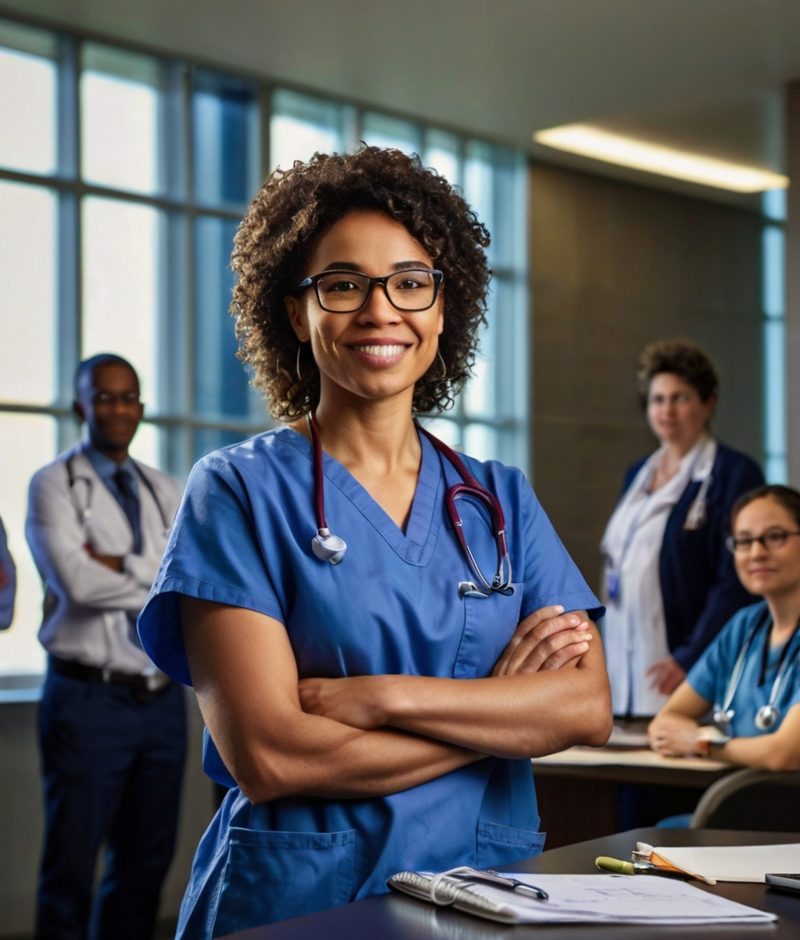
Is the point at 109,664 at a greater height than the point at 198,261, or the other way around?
the point at 198,261

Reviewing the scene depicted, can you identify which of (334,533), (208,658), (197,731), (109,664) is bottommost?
(197,731)

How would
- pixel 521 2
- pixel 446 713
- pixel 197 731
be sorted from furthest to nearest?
pixel 197 731
pixel 521 2
pixel 446 713

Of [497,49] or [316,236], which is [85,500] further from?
[316,236]

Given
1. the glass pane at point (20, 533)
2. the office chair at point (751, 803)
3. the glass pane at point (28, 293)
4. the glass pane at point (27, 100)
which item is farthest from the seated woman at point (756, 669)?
the glass pane at point (27, 100)

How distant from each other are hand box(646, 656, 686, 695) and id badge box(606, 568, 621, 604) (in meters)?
0.39

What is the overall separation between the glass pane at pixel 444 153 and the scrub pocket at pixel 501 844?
5027 mm

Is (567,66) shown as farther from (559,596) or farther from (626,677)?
(559,596)

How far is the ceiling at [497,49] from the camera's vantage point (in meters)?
4.91

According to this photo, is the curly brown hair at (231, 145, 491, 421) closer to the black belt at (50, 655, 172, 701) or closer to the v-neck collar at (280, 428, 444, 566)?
the v-neck collar at (280, 428, 444, 566)

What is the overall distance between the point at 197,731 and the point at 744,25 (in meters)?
3.37

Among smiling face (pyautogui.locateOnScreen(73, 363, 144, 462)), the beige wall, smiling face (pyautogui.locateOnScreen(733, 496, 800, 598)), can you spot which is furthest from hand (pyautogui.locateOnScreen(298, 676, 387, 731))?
the beige wall

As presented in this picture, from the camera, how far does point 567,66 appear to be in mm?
5535

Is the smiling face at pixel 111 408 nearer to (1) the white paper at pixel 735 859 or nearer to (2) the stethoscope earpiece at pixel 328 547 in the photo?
(2) the stethoscope earpiece at pixel 328 547

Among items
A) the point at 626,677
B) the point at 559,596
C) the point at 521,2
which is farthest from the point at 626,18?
the point at 559,596
